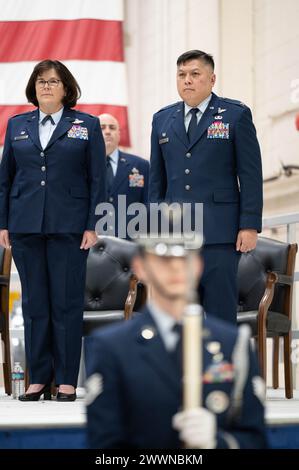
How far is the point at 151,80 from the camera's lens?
9.12 m

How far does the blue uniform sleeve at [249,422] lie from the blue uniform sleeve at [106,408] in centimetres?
18

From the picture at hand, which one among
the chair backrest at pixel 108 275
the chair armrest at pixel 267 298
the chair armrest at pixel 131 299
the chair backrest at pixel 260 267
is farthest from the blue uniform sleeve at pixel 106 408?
the chair backrest at pixel 108 275

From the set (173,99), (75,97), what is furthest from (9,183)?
(173,99)

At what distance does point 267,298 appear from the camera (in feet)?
17.1

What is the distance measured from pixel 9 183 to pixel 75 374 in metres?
0.90

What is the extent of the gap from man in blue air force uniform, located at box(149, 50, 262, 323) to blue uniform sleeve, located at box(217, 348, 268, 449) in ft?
7.41

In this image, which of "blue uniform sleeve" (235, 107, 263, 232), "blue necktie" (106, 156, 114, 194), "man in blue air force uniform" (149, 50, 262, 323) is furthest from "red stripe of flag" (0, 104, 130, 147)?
"blue uniform sleeve" (235, 107, 263, 232)

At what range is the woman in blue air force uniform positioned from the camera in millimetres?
4484

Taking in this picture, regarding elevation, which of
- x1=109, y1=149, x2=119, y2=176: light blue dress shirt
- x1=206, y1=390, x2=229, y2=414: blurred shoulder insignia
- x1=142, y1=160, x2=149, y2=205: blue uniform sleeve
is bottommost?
x1=206, y1=390, x2=229, y2=414: blurred shoulder insignia

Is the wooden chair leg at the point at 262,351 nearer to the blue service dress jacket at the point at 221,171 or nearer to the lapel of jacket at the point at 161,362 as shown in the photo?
the blue service dress jacket at the point at 221,171

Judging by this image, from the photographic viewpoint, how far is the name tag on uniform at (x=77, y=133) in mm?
4512

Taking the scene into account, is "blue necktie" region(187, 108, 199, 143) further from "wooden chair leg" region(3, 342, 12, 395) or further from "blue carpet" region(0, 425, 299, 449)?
"wooden chair leg" region(3, 342, 12, 395)

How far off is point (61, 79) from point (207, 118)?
28.3 inches
